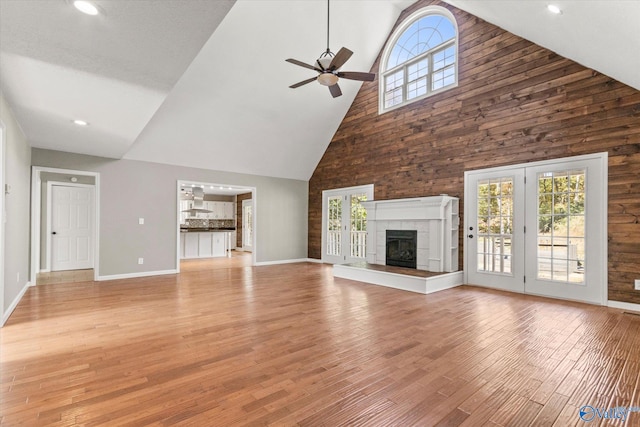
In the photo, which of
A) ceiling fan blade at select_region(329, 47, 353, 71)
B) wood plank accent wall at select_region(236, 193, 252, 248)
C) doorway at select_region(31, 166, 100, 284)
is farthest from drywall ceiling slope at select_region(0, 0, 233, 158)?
wood plank accent wall at select_region(236, 193, 252, 248)

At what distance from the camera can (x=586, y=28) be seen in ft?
10.4

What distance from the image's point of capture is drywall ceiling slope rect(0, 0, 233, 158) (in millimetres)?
1927

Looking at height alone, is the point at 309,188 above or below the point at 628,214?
above

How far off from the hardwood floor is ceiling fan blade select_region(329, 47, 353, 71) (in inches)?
123

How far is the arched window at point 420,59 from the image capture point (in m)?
6.02

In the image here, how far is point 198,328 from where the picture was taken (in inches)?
127

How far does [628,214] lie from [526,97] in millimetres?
2159

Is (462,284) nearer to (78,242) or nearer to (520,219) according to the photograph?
(520,219)

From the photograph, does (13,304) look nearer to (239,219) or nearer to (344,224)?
(344,224)

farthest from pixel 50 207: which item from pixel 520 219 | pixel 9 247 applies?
pixel 520 219

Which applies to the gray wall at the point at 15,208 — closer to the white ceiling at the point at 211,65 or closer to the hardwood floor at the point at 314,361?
the white ceiling at the point at 211,65

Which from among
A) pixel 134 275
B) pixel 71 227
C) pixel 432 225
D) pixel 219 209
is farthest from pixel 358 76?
pixel 219 209

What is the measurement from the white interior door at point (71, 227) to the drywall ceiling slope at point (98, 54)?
3850mm

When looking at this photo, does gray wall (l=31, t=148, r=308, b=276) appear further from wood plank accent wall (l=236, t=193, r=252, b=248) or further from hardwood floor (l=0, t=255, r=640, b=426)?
wood plank accent wall (l=236, t=193, r=252, b=248)
